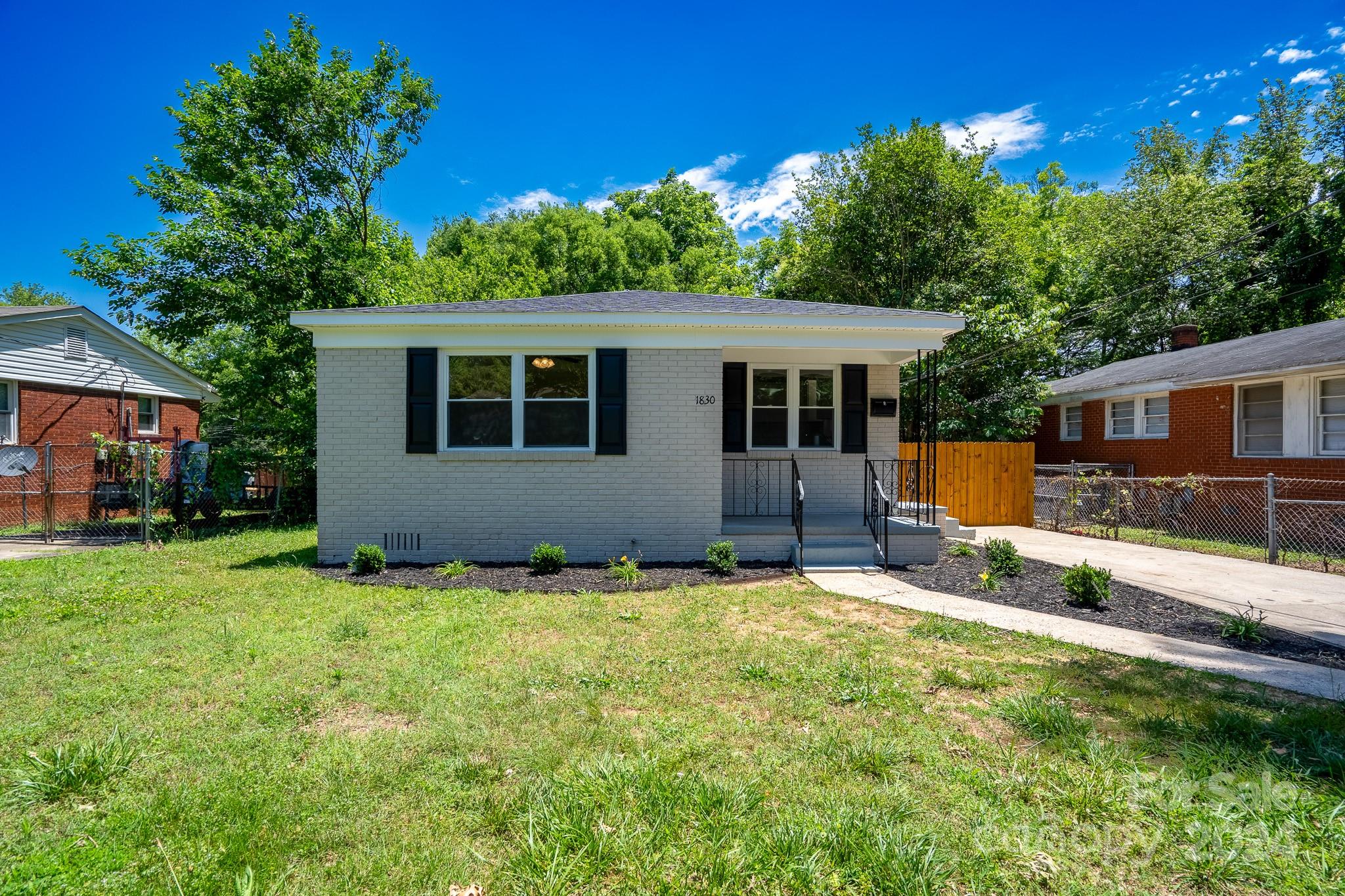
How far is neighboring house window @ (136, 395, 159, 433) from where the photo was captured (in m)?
16.9

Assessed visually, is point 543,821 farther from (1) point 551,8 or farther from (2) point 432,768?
(1) point 551,8

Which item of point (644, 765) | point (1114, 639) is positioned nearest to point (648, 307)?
point (1114, 639)

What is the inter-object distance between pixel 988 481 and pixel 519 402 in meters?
9.98

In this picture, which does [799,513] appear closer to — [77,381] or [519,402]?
[519,402]

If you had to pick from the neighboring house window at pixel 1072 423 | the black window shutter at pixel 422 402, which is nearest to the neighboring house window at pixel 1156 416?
the neighboring house window at pixel 1072 423

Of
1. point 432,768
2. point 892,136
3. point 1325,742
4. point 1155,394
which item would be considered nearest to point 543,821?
point 432,768

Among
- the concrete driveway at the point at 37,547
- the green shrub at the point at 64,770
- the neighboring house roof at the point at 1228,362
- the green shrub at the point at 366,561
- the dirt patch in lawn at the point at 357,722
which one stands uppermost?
the neighboring house roof at the point at 1228,362

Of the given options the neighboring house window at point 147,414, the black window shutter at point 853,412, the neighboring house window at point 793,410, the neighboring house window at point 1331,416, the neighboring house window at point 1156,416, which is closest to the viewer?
the black window shutter at point 853,412

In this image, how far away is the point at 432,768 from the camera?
287 cm

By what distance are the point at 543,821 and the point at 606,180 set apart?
119ft

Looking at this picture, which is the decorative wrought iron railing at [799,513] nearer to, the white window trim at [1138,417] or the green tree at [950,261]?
the green tree at [950,261]

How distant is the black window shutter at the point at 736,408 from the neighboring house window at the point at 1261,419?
10.5m

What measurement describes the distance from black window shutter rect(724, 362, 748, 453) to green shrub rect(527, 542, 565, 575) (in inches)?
136

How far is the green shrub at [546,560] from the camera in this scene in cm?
733
